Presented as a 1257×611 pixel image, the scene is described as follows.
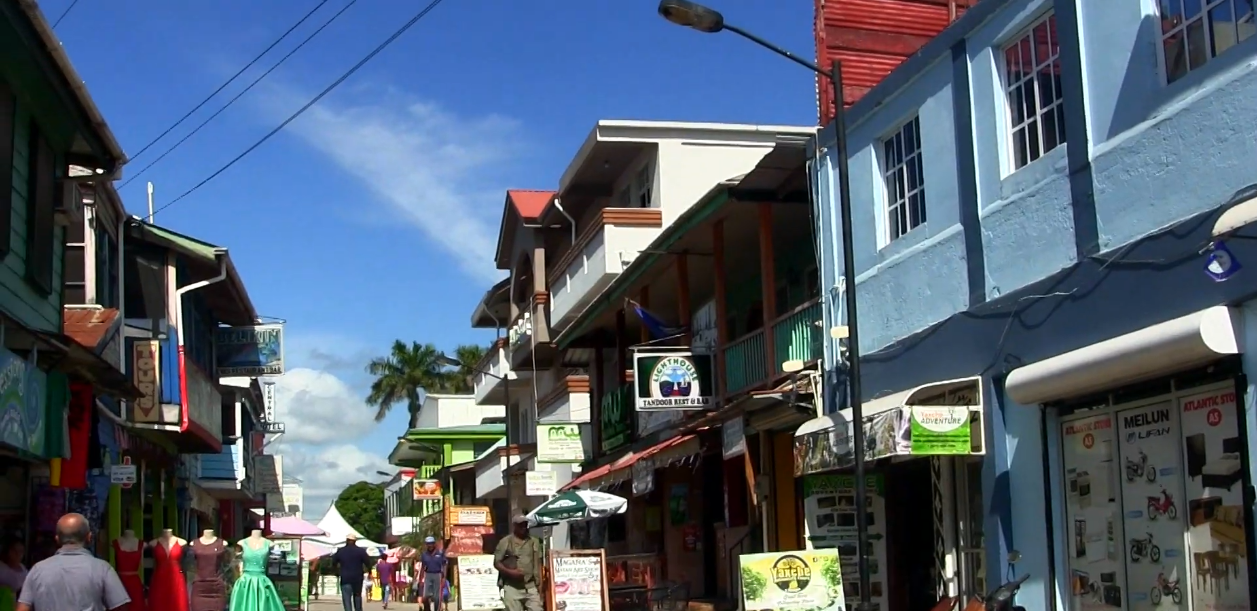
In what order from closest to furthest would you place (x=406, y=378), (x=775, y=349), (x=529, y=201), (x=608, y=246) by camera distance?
(x=775, y=349)
(x=608, y=246)
(x=529, y=201)
(x=406, y=378)

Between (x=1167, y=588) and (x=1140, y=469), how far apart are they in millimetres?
885

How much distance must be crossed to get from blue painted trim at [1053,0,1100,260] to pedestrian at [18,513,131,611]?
23.9 ft

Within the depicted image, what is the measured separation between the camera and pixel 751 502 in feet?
59.5

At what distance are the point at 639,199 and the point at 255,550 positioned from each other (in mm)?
13490

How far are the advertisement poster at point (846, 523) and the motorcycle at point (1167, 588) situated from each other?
4.91 metres

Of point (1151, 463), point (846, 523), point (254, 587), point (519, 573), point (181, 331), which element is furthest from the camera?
point (181, 331)

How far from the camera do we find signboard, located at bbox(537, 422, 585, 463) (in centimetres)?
2819

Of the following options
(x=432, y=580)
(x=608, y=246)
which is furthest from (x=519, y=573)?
(x=608, y=246)

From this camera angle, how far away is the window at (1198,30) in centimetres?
950

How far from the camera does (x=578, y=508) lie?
21.3 m

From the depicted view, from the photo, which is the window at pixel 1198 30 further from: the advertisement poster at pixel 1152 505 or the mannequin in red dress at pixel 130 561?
the mannequin in red dress at pixel 130 561

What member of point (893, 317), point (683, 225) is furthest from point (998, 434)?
point (683, 225)

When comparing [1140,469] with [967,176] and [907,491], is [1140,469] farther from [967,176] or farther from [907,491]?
[907,491]

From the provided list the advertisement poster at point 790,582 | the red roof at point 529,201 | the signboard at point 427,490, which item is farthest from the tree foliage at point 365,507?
the advertisement poster at point 790,582
